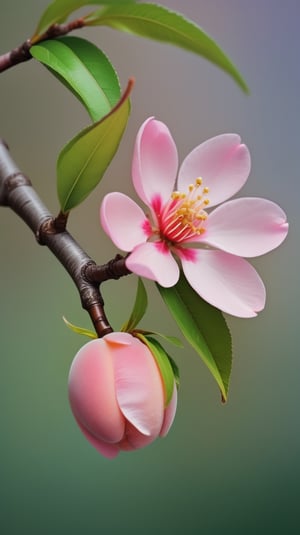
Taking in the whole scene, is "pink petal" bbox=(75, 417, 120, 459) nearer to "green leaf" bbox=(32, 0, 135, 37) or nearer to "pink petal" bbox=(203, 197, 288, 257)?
"pink petal" bbox=(203, 197, 288, 257)

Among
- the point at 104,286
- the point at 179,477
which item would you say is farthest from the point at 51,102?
the point at 179,477

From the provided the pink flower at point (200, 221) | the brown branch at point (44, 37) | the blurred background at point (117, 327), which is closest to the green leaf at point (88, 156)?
the pink flower at point (200, 221)

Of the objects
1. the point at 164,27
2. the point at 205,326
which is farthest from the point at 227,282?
the point at 164,27

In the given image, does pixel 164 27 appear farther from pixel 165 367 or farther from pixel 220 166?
pixel 165 367

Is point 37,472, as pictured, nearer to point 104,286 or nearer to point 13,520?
point 13,520

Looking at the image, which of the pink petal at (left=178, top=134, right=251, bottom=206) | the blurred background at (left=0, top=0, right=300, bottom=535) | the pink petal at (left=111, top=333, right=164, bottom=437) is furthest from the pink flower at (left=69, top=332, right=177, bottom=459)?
the blurred background at (left=0, top=0, right=300, bottom=535)

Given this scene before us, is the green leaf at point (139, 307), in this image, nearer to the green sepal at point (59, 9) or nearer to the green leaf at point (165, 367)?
the green leaf at point (165, 367)
